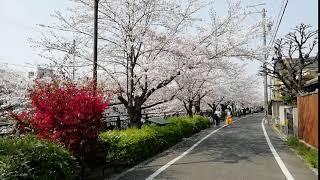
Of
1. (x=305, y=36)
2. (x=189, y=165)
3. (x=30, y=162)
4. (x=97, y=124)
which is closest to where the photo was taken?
(x=30, y=162)

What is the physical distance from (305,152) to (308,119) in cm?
232

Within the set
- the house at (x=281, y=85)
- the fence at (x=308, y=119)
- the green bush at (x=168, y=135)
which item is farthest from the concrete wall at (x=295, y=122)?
the green bush at (x=168, y=135)

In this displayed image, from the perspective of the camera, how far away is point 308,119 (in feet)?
51.6

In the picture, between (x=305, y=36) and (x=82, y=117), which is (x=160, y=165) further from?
(x=305, y=36)

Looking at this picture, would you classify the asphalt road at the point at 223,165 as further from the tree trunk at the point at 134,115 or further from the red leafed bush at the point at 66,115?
the tree trunk at the point at 134,115

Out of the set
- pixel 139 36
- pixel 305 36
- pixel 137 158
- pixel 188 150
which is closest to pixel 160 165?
pixel 137 158

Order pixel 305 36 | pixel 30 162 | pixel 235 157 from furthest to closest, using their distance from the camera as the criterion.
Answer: pixel 305 36 → pixel 235 157 → pixel 30 162

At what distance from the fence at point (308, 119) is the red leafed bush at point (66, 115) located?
7931mm

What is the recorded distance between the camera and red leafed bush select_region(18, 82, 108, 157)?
→ 29.6 ft

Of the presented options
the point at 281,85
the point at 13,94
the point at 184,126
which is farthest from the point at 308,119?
the point at 281,85

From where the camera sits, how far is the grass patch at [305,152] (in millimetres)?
11503

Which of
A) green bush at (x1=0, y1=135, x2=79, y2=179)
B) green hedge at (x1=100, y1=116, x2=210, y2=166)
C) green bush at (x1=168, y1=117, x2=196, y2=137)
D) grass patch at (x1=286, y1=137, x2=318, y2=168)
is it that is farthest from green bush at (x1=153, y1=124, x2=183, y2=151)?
green bush at (x1=0, y1=135, x2=79, y2=179)

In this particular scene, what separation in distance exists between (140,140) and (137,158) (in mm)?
650

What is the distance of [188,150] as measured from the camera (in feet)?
51.7
